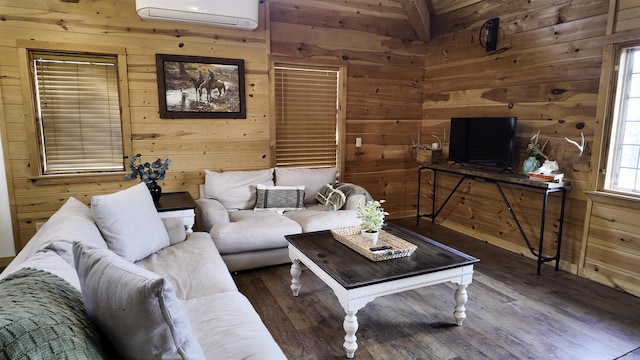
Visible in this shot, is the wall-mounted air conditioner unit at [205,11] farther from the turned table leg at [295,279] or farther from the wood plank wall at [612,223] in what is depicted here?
the wood plank wall at [612,223]

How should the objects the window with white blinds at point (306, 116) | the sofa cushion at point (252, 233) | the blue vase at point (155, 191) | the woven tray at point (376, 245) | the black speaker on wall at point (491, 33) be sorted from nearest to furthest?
the woven tray at point (376, 245)
the sofa cushion at point (252, 233)
the blue vase at point (155, 191)
the black speaker on wall at point (491, 33)
the window with white blinds at point (306, 116)

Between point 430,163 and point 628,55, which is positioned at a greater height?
point 628,55

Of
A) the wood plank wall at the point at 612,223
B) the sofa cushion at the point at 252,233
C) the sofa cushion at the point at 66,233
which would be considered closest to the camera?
the sofa cushion at the point at 66,233

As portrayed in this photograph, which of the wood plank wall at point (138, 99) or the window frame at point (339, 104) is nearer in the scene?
the wood plank wall at point (138, 99)

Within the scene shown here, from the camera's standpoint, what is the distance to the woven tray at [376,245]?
2.44 m

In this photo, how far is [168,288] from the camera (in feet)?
3.38

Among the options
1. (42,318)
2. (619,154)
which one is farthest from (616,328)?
(42,318)

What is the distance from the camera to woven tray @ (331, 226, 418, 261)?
7.99ft

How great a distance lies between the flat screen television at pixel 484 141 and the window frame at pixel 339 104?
133cm

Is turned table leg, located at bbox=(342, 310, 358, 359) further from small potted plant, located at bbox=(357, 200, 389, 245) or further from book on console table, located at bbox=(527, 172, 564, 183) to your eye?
book on console table, located at bbox=(527, 172, 564, 183)

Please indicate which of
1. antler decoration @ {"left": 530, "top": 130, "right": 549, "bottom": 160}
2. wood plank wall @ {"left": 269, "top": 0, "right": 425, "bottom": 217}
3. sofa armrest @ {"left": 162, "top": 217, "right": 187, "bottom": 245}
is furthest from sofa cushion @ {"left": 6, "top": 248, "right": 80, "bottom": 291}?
antler decoration @ {"left": 530, "top": 130, "right": 549, "bottom": 160}

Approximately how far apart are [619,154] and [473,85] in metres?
1.75

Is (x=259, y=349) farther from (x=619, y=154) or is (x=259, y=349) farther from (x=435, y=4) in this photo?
(x=435, y=4)

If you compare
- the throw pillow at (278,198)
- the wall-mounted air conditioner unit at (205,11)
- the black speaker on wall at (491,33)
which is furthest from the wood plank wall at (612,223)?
the wall-mounted air conditioner unit at (205,11)
